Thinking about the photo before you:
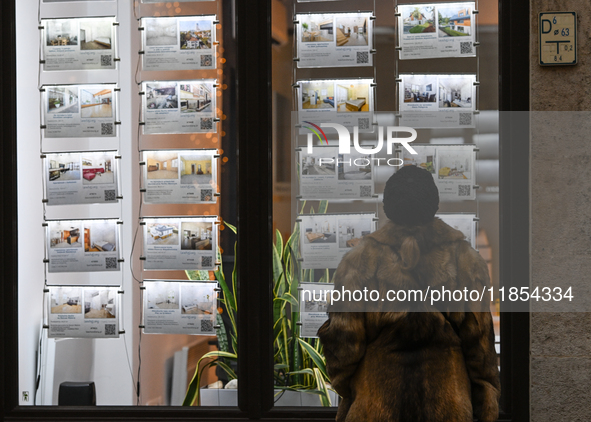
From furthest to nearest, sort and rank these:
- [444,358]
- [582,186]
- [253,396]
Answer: [253,396] < [582,186] < [444,358]

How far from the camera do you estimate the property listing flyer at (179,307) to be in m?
3.53

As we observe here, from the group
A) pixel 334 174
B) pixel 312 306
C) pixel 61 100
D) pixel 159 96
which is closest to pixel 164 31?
pixel 159 96

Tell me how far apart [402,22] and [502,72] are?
693 millimetres

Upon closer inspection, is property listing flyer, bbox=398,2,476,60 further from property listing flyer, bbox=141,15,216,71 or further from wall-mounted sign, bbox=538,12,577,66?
property listing flyer, bbox=141,15,216,71

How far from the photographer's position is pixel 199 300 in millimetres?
3535

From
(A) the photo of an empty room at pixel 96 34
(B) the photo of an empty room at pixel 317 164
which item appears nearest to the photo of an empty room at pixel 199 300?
(B) the photo of an empty room at pixel 317 164

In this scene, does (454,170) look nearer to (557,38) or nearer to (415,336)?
(557,38)

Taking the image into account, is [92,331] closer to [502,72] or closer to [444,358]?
[444,358]

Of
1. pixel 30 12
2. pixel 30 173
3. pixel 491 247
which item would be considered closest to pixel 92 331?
pixel 30 173

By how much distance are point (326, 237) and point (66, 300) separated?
177 cm

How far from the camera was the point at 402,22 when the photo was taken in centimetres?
345

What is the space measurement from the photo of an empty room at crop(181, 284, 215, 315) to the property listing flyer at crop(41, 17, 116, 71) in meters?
1.57

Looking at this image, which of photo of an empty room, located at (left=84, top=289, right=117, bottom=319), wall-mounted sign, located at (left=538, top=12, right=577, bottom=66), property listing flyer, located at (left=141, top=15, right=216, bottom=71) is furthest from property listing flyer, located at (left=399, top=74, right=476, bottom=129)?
photo of an empty room, located at (left=84, top=289, right=117, bottom=319)

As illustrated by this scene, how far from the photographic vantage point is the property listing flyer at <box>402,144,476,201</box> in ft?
11.2
